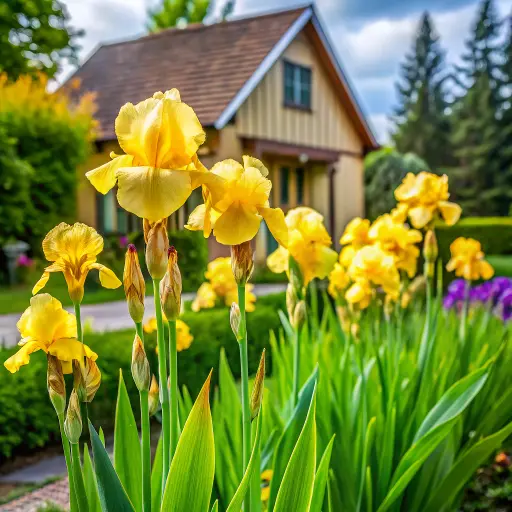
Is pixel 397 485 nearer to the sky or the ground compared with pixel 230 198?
nearer to the ground

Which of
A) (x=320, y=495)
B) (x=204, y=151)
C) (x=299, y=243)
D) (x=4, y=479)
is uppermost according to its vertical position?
(x=204, y=151)

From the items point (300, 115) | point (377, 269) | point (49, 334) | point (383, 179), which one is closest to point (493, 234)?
point (300, 115)

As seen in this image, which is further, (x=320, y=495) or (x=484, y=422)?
(x=484, y=422)

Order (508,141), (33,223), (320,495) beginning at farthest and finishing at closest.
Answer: (508,141) → (33,223) → (320,495)

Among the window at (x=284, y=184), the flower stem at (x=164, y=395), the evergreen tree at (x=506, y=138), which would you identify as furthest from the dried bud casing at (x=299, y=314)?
the evergreen tree at (x=506, y=138)

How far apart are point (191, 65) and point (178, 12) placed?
479 inches

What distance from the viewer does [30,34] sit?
48.3 ft

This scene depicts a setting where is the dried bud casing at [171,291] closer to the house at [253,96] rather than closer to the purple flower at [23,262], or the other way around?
the house at [253,96]

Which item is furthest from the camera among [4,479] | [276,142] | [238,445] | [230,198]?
[276,142]

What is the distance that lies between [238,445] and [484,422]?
961 mm

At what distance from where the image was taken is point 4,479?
3666 millimetres

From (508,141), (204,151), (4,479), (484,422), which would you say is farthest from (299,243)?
(508,141)

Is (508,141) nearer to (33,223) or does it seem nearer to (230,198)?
(33,223)

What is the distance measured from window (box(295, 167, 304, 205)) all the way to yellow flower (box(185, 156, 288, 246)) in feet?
50.8
